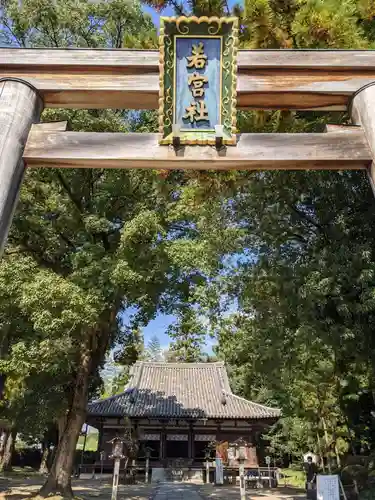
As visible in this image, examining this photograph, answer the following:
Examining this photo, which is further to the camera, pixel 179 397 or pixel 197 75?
pixel 179 397

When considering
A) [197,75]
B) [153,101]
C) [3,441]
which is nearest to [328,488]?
[153,101]

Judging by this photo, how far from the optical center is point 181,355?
36938 mm

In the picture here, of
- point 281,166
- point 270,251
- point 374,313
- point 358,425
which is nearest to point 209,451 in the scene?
point 358,425

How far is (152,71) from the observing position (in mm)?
3680

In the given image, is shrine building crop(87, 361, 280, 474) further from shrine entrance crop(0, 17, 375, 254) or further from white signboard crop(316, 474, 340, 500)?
shrine entrance crop(0, 17, 375, 254)

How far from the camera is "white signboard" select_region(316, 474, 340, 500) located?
8.82 meters

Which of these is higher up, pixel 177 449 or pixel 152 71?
pixel 152 71

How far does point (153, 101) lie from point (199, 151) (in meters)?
0.77

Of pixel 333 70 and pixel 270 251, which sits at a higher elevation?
pixel 270 251

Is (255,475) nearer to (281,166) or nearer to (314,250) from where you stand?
(314,250)

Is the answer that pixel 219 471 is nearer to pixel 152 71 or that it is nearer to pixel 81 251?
pixel 81 251

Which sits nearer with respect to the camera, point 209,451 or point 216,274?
point 216,274

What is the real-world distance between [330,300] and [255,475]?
15.8 m

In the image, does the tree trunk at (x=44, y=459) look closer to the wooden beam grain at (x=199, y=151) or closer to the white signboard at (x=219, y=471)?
the white signboard at (x=219, y=471)
